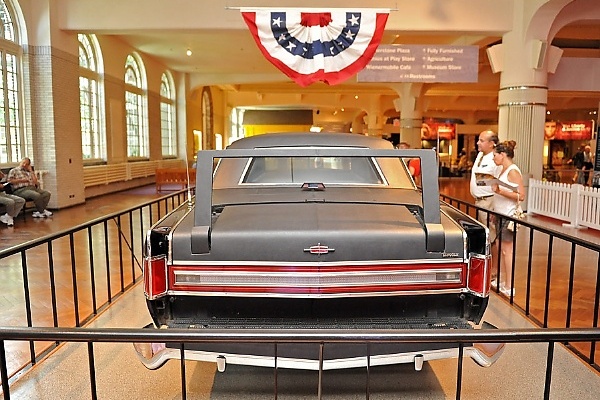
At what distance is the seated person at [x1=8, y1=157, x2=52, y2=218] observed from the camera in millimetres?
9125

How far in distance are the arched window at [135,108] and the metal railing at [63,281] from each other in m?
10.2

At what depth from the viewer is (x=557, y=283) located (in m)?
4.95

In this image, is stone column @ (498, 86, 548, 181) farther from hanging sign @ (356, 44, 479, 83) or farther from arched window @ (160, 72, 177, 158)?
arched window @ (160, 72, 177, 158)

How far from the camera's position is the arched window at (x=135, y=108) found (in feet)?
53.4

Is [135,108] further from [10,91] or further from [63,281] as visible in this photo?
[63,281]

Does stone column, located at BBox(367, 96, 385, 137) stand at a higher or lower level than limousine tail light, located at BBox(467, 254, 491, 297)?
higher

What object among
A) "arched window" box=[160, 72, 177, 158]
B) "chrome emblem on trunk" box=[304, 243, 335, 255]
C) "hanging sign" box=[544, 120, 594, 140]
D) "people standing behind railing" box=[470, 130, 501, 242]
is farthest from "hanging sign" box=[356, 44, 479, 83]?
"hanging sign" box=[544, 120, 594, 140]

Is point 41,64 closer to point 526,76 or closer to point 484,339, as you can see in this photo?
point 526,76

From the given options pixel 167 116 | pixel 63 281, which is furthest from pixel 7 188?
pixel 167 116

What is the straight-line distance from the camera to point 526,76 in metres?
10.2

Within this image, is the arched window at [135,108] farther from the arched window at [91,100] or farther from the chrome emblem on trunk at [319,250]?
the chrome emblem on trunk at [319,250]

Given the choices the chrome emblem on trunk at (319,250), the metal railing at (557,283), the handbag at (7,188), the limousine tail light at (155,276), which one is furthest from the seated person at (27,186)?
Answer: the chrome emblem on trunk at (319,250)

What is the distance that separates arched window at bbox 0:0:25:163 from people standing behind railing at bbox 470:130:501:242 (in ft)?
30.5

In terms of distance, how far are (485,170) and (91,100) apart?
12.2 m
